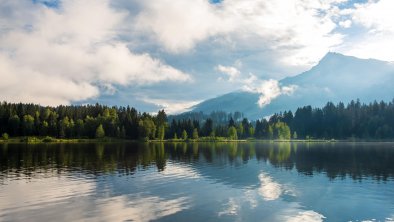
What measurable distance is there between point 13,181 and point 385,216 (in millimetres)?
55578

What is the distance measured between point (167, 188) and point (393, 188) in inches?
1396

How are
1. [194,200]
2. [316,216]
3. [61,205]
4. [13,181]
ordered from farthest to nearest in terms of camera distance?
[13,181], [194,200], [61,205], [316,216]

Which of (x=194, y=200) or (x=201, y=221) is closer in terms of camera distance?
(x=201, y=221)

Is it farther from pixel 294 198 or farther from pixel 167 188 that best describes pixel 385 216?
pixel 167 188

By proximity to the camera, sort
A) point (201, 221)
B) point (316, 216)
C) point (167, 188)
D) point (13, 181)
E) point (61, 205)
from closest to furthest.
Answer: point (201, 221), point (316, 216), point (61, 205), point (167, 188), point (13, 181)

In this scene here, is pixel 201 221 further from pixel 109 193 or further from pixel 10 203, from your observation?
pixel 10 203

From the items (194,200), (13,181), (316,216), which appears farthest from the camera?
(13,181)

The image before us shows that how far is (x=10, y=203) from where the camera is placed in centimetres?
4588

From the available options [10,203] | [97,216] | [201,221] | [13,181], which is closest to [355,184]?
[201,221]

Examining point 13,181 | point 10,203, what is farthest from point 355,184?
point 13,181

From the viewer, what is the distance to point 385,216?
138 ft

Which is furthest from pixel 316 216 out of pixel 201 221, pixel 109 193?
pixel 109 193

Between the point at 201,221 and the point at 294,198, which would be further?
the point at 294,198

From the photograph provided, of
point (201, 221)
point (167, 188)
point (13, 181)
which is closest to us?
point (201, 221)
